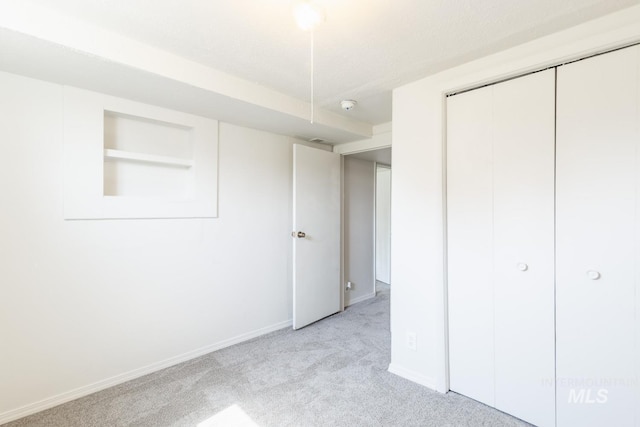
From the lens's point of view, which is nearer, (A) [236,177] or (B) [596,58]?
(B) [596,58]

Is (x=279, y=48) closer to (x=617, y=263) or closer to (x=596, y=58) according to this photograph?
(x=596, y=58)

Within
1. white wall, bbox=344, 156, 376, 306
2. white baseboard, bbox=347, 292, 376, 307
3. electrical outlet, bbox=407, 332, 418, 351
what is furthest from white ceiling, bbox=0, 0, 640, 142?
white baseboard, bbox=347, 292, 376, 307

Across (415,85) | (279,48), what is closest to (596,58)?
(415,85)

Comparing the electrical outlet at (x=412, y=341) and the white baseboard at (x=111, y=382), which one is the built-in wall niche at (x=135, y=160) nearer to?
the white baseboard at (x=111, y=382)

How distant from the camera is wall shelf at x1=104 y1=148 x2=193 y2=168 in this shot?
82.6 inches

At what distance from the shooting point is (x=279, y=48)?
67.9 inches

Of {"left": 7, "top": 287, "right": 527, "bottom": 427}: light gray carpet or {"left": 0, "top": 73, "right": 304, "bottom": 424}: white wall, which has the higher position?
{"left": 0, "top": 73, "right": 304, "bottom": 424}: white wall

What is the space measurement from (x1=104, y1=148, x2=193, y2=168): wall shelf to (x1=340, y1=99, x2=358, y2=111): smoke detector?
1355 millimetres

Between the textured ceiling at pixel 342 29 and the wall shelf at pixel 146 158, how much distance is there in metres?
0.83

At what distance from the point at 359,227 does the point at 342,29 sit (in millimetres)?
2766

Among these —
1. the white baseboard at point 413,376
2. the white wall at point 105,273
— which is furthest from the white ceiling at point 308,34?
the white baseboard at point 413,376

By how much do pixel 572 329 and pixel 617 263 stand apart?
40cm

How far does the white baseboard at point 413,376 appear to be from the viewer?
2.05m

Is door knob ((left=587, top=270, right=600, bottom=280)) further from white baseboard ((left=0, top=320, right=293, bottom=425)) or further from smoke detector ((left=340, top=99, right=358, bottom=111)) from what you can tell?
white baseboard ((left=0, top=320, right=293, bottom=425))
